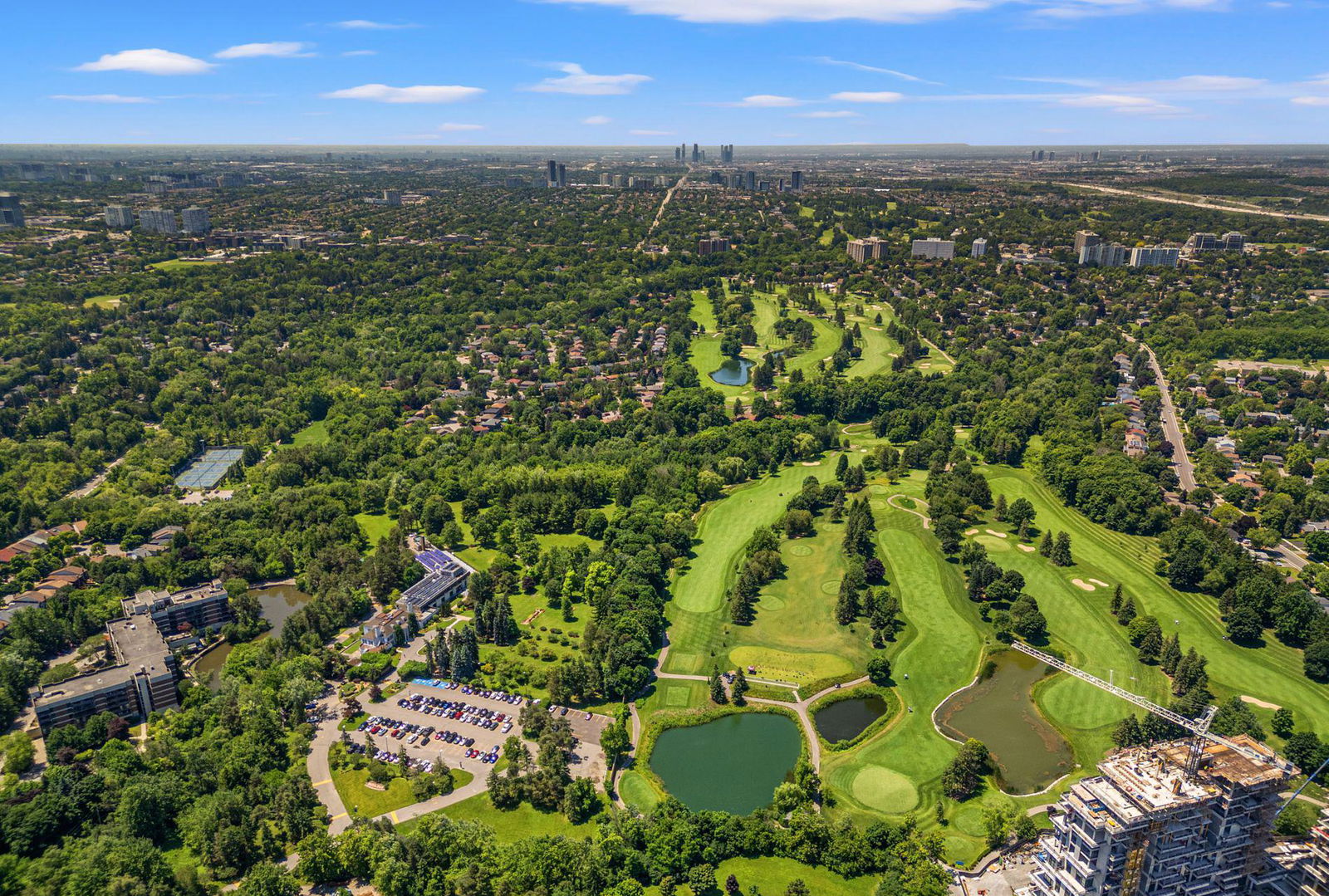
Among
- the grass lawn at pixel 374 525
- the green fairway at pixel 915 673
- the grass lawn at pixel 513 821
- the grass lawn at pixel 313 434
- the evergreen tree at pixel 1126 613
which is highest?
the grass lawn at pixel 313 434

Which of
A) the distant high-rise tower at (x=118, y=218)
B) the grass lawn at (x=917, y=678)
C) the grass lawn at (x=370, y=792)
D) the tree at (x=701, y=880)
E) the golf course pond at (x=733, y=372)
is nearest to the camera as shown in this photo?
the tree at (x=701, y=880)

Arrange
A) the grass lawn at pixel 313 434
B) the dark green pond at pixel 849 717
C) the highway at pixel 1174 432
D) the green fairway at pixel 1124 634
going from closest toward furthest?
the dark green pond at pixel 849 717 < the green fairway at pixel 1124 634 < the highway at pixel 1174 432 < the grass lawn at pixel 313 434

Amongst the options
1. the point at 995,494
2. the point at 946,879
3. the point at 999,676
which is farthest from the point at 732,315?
the point at 946,879

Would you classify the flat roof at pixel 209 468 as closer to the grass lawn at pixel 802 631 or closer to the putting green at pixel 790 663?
the grass lawn at pixel 802 631

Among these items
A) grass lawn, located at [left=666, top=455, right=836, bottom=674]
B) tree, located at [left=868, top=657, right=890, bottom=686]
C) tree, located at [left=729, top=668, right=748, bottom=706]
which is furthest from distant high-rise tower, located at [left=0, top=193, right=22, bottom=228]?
tree, located at [left=868, top=657, right=890, bottom=686]

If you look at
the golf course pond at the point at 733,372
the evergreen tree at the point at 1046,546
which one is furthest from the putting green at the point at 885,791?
the golf course pond at the point at 733,372

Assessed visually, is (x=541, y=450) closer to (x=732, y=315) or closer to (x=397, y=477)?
(x=397, y=477)

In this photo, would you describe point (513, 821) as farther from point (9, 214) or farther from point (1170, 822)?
point (9, 214)

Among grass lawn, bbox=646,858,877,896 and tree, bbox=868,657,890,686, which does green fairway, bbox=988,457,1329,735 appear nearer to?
tree, bbox=868,657,890,686
